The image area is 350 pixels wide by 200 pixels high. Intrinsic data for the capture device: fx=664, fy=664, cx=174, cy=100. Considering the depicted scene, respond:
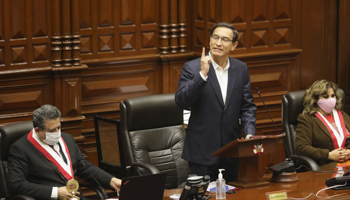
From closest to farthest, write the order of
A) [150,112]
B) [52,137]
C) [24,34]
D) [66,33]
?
[52,137]
[150,112]
[24,34]
[66,33]

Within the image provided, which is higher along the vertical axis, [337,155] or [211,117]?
[211,117]

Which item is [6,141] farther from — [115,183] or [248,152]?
[248,152]

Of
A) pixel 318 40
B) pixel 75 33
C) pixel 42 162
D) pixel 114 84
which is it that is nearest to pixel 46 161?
pixel 42 162

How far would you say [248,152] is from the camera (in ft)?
12.7

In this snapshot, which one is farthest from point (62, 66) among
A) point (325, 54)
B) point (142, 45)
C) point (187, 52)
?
point (325, 54)

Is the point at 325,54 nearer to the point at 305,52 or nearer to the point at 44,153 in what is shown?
the point at 305,52

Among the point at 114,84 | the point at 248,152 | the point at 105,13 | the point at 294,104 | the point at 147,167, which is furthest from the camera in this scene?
the point at 114,84

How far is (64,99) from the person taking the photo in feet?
18.1

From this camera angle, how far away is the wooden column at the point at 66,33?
5.50 meters

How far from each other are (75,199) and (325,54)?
3.81 m

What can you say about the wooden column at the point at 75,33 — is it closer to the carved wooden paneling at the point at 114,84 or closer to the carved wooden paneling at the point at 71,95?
the carved wooden paneling at the point at 71,95

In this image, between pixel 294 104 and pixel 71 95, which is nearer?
pixel 294 104

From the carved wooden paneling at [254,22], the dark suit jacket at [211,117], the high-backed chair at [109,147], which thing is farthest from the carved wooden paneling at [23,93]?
the dark suit jacket at [211,117]

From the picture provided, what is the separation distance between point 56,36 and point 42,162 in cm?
Answer: 164
